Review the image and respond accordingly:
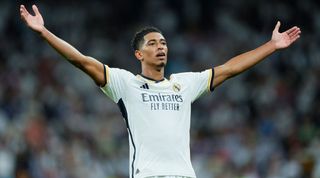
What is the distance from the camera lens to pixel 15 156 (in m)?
13.7

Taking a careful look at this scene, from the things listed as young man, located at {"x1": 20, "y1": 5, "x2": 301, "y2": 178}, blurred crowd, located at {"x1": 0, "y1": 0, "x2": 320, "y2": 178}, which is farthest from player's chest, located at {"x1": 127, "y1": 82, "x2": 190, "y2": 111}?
blurred crowd, located at {"x1": 0, "y1": 0, "x2": 320, "y2": 178}

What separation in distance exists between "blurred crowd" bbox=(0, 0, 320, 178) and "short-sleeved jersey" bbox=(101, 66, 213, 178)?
4.54m

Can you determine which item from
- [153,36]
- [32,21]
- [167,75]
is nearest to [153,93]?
[153,36]

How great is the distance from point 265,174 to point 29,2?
24.5ft

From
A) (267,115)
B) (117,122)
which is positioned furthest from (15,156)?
(267,115)

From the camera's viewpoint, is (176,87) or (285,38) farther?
(285,38)

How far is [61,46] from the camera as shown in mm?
7984

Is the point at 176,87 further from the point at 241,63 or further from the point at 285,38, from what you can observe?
the point at 285,38

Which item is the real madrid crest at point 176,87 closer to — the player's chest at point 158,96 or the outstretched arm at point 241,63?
the player's chest at point 158,96

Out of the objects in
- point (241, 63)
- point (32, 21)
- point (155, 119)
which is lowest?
point (155, 119)

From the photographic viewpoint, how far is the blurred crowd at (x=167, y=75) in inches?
591

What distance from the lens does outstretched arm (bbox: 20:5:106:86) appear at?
26.1 ft

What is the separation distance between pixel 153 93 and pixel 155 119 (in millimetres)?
267

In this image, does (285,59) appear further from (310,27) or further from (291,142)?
(291,142)
